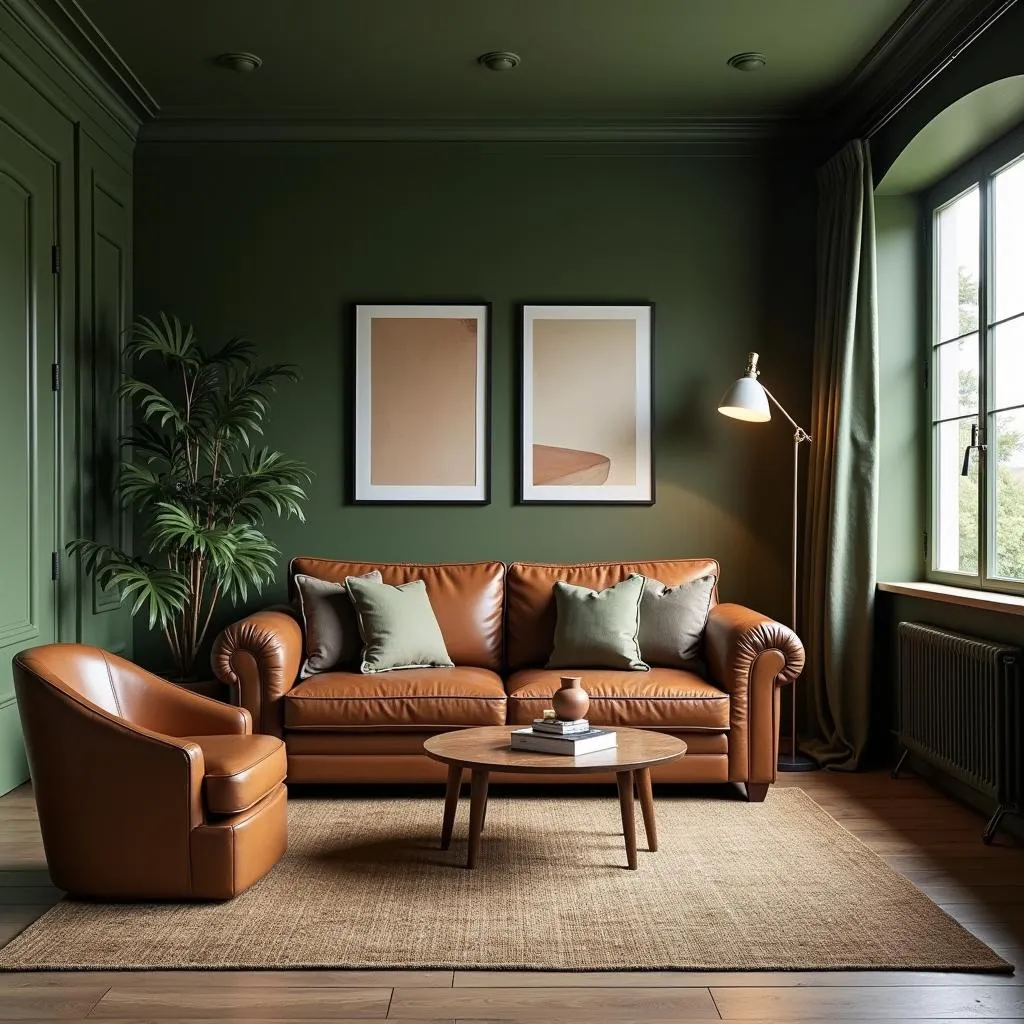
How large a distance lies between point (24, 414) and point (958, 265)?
12.4 feet

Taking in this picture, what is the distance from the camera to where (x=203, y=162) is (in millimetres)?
5371

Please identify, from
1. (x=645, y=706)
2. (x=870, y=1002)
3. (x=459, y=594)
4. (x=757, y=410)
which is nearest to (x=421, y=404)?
(x=459, y=594)

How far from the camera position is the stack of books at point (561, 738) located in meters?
3.39

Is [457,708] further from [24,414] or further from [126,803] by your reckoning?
[24,414]

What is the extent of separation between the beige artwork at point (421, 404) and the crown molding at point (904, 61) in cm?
201

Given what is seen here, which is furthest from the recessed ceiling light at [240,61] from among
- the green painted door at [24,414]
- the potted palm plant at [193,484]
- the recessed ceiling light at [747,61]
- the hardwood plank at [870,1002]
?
the hardwood plank at [870,1002]

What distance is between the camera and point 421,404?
5.34m

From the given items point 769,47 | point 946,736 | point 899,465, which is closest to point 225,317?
point 769,47

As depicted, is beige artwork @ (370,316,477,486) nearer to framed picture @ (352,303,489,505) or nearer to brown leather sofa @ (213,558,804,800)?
framed picture @ (352,303,489,505)

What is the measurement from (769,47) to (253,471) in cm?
275

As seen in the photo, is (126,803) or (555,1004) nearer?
(555,1004)

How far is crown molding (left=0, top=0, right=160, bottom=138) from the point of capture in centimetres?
411

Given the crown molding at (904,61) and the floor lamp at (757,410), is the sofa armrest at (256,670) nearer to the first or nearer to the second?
the floor lamp at (757,410)

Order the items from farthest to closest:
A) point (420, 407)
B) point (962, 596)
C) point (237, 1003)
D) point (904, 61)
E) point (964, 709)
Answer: point (420, 407) → point (904, 61) → point (962, 596) → point (964, 709) → point (237, 1003)
